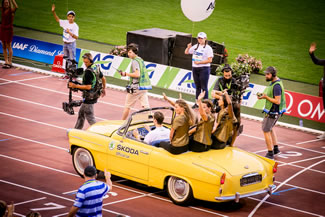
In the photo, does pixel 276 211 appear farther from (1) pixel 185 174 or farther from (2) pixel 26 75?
(2) pixel 26 75

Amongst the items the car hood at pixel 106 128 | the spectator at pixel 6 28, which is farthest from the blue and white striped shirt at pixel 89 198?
the spectator at pixel 6 28

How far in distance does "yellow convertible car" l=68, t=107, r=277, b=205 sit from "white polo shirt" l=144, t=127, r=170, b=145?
15cm

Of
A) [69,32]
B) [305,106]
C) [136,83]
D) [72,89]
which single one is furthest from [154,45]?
[72,89]

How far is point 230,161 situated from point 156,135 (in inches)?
60.9

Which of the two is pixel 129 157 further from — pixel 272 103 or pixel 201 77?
pixel 201 77

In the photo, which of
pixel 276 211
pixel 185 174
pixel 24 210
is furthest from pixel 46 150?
pixel 276 211

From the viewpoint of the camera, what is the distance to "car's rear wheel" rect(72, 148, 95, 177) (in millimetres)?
12786

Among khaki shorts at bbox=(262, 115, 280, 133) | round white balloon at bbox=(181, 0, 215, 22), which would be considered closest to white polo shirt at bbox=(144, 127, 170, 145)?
khaki shorts at bbox=(262, 115, 280, 133)

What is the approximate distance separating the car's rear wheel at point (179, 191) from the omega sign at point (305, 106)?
7673 mm

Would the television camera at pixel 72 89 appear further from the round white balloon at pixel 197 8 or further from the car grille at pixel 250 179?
the round white balloon at pixel 197 8

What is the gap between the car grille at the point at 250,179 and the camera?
1134 cm

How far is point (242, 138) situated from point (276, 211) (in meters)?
4.91

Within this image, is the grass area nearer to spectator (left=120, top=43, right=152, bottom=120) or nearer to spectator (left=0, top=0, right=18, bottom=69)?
spectator (left=0, top=0, right=18, bottom=69)

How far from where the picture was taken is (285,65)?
24.7 m
